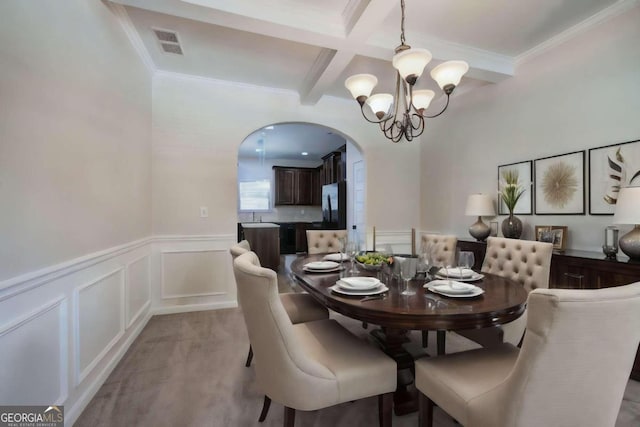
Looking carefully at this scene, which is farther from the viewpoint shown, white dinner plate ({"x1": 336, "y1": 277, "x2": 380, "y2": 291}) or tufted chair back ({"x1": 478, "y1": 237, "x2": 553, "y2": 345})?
tufted chair back ({"x1": 478, "y1": 237, "x2": 553, "y2": 345})

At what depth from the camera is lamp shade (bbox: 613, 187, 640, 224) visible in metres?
1.87

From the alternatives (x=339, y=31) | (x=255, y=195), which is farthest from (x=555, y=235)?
(x=255, y=195)

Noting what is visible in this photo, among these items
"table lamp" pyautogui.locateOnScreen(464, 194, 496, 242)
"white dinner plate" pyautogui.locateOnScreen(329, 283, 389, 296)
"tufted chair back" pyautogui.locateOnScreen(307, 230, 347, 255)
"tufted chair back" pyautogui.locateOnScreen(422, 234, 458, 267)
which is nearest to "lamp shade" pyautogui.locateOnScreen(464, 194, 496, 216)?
"table lamp" pyautogui.locateOnScreen(464, 194, 496, 242)

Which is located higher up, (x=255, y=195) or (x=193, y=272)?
(x=255, y=195)

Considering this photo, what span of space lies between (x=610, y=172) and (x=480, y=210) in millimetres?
1065

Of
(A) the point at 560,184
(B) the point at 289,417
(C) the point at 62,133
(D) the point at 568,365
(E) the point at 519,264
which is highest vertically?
(C) the point at 62,133

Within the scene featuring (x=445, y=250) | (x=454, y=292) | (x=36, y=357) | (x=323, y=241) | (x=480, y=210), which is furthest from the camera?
(x=323, y=241)

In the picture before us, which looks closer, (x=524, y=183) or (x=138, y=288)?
(x=138, y=288)

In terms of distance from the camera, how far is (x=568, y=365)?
36.3 inches

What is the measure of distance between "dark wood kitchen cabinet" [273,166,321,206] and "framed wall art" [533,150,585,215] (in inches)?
241

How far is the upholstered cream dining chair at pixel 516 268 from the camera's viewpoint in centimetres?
186

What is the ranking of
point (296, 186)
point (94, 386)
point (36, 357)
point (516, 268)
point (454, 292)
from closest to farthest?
1. point (36, 357)
2. point (454, 292)
3. point (94, 386)
4. point (516, 268)
5. point (296, 186)

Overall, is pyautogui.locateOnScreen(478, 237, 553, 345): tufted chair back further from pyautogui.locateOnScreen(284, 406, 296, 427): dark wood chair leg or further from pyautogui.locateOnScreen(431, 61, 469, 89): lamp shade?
pyautogui.locateOnScreen(284, 406, 296, 427): dark wood chair leg

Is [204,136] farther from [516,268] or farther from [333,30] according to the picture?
[516,268]
